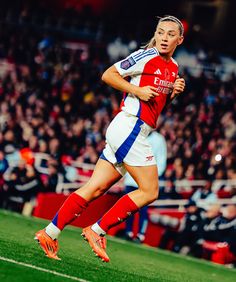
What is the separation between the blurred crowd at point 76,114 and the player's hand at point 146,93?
330 inches

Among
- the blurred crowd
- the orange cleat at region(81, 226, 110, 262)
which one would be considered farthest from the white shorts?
the blurred crowd

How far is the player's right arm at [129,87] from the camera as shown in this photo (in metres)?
7.61

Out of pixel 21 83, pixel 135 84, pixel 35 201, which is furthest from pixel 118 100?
pixel 135 84

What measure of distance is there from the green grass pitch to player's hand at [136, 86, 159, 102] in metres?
1.61

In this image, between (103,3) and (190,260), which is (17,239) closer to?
(190,260)

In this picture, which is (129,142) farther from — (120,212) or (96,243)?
(96,243)

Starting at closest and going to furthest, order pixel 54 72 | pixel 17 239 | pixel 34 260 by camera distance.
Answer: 1. pixel 34 260
2. pixel 17 239
3. pixel 54 72

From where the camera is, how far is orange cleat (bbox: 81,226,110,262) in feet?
25.6

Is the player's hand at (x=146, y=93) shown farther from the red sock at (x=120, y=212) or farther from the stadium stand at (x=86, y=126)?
the stadium stand at (x=86, y=126)

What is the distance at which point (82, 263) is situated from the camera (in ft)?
27.6

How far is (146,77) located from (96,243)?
1.57 m

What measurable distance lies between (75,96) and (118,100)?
128 cm

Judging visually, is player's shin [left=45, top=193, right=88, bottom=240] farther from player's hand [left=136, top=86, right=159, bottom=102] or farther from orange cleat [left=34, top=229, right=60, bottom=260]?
player's hand [left=136, top=86, right=159, bottom=102]

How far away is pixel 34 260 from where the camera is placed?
7695 millimetres
